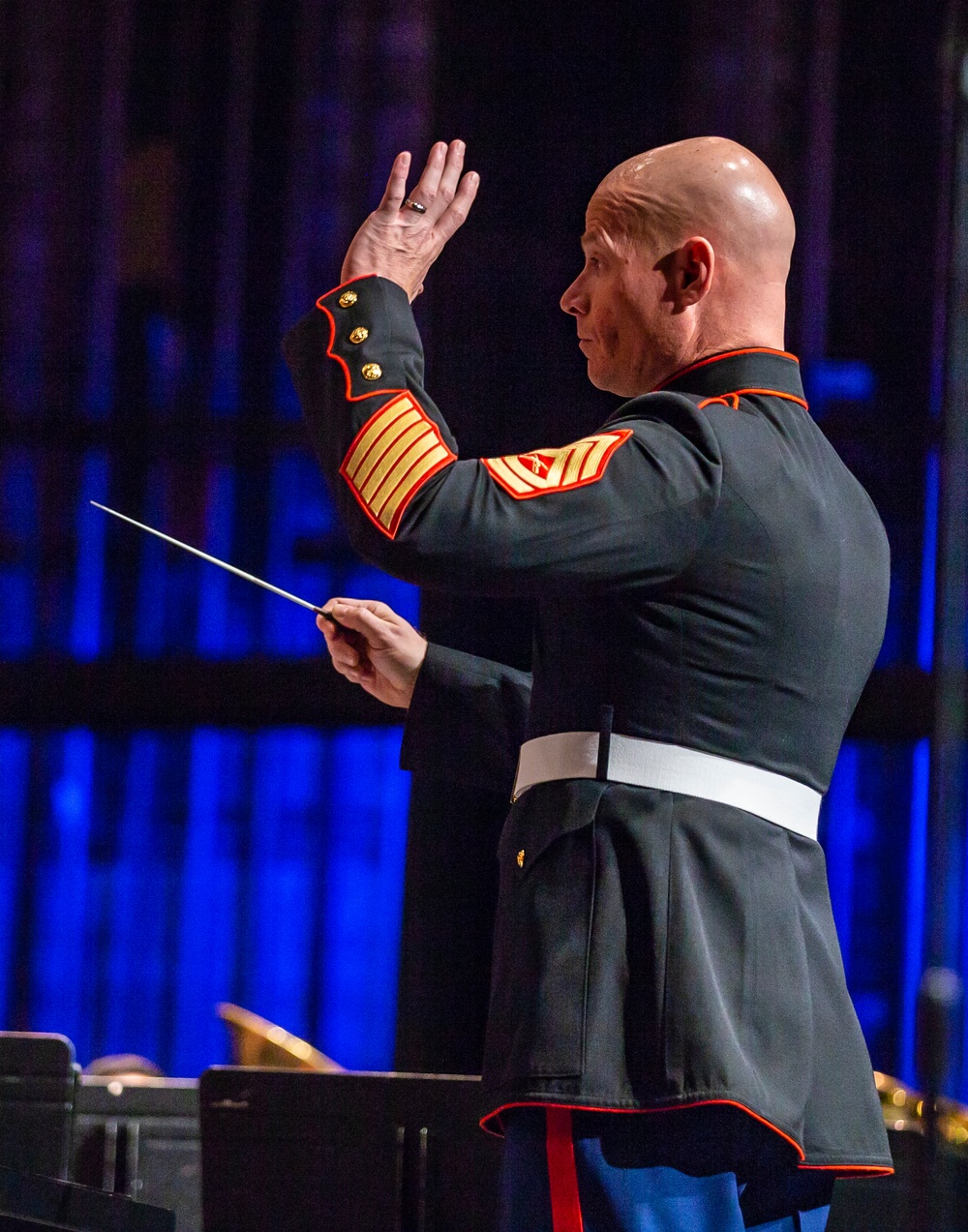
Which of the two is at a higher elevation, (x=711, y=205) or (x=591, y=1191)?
(x=711, y=205)

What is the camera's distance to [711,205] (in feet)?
4.34

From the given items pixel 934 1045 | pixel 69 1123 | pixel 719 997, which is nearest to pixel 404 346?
pixel 719 997

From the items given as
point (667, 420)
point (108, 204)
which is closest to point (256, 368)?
point (108, 204)

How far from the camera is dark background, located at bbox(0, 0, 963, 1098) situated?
3.15 metres

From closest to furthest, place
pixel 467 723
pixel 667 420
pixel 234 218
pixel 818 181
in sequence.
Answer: pixel 667 420 → pixel 467 723 → pixel 818 181 → pixel 234 218

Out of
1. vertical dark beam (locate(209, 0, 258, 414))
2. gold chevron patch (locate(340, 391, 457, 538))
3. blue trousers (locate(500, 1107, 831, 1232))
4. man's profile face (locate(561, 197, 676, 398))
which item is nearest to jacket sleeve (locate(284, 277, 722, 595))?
gold chevron patch (locate(340, 391, 457, 538))

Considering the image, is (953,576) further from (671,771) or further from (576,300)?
(576,300)

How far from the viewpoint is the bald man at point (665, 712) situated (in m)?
1.12

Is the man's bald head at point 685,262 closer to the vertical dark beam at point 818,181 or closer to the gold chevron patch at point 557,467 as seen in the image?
the gold chevron patch at point 557,467

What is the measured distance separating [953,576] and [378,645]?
650mm

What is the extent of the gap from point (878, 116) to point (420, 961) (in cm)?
173

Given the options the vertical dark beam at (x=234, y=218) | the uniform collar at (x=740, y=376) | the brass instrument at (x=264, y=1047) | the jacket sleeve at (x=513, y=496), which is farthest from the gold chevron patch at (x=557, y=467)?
the vertical dark beam at (x=234, y=218)

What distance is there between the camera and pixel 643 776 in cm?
118

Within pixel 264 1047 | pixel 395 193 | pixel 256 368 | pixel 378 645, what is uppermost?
pixel 256 368
